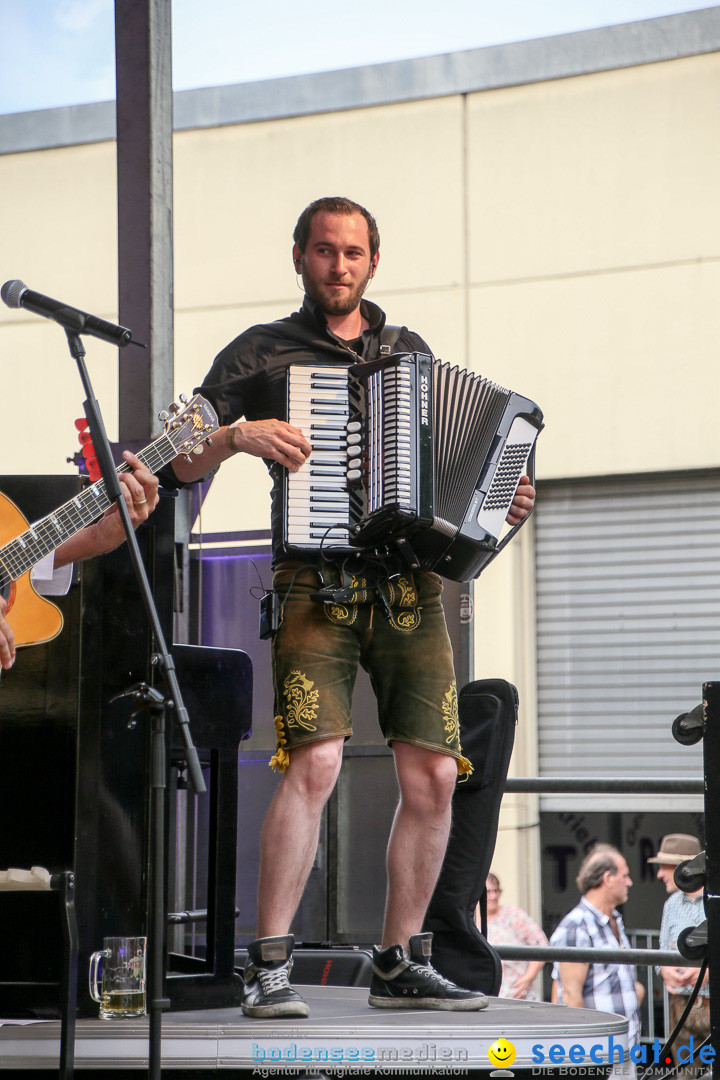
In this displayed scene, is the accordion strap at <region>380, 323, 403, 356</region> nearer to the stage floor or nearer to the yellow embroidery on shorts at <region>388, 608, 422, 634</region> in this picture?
the yellow embroidery on shorts at <region>388, 608, 422, 634</region>

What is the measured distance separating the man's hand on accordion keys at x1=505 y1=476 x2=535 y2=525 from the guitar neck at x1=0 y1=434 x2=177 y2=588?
0.83 m

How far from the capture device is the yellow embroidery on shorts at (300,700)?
8.80ft

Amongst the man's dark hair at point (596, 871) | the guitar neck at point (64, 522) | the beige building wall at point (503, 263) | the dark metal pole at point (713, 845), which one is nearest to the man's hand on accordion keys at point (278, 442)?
the guitar neck at point (64, 522)

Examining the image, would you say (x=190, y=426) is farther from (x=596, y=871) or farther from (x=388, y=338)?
(x=596, y=871)

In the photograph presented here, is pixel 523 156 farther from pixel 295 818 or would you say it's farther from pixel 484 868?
pixel 295 818

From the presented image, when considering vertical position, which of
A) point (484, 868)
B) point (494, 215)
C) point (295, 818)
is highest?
point (494, 215)

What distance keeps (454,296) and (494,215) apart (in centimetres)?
60

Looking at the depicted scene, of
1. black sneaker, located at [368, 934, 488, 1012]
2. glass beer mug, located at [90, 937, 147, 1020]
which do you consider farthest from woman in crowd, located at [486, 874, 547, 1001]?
glass beer mug, located at [90, 937, 147, 1020]

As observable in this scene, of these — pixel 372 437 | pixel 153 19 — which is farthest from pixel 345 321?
pixel 153 19

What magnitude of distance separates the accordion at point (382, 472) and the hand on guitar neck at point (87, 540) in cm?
31

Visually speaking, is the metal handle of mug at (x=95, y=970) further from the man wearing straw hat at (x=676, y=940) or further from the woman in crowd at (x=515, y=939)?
the woman in crowd at (x=515, y=939)

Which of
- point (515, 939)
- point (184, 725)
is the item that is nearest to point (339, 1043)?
point (184, 725)

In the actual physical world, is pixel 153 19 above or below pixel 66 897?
above

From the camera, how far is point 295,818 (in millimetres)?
2646
